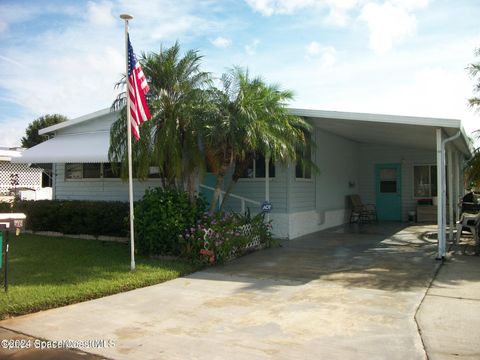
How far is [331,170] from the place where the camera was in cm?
1442

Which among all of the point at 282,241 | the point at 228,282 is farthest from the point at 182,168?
the point at 282,241

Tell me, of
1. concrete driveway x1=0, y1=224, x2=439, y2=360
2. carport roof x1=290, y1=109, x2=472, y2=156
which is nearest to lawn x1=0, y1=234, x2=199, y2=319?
concrete driveway x1=0, y1=224, x2=439, y2=360

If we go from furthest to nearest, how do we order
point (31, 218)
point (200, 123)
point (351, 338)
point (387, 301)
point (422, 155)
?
point (422, 155)
point (31, 218)
point (200, 123)
point (387, 301)
point (351, 338)

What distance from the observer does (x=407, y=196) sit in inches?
661

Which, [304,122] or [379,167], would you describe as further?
[379,167]

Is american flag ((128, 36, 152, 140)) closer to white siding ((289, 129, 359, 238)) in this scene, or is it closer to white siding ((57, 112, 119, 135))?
white siding ((289, 129, 359, 238))

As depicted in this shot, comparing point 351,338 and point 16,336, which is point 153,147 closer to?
point 16,336

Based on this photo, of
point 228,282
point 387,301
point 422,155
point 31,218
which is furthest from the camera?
point 422,155

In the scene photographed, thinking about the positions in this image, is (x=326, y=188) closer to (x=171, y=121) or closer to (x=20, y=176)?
(x=171, y=121)

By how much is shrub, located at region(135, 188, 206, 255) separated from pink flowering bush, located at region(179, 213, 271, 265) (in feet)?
0.61

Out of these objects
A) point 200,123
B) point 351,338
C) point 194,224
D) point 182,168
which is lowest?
point 351,338

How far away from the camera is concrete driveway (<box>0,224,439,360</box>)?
434 centimetres

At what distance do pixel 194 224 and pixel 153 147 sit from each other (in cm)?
171

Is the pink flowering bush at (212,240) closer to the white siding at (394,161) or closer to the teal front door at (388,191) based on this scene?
the white siding at (394,161)
